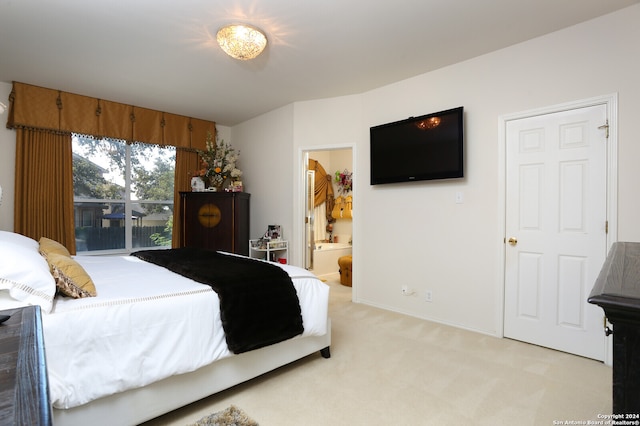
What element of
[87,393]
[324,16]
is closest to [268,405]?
[87,393]

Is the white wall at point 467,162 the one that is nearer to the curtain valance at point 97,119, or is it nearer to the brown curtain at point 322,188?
the curtain valance at point 97,119

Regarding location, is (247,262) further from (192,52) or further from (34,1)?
(34,1)

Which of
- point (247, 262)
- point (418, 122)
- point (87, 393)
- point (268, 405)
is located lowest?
point (268, 405)

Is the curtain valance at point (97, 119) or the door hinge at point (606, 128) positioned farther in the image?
the curtain valance at point (97, 119)

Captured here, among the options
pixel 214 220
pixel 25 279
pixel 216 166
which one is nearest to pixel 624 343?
pixel 25 279

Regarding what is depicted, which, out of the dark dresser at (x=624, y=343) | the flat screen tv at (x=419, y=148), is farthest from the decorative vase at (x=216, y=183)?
the dark dresser at (x=624, y=343)

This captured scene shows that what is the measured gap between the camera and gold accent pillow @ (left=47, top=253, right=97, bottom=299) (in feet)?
5.09

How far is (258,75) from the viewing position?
134 inches

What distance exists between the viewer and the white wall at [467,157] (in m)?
2.33

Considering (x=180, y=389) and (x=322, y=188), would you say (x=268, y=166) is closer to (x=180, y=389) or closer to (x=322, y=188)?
(x=322, y=188)

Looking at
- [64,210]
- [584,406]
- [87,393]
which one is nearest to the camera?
[87,393]

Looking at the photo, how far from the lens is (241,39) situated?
247cm

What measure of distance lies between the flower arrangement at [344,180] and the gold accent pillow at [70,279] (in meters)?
4.71

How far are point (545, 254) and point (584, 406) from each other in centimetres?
117
